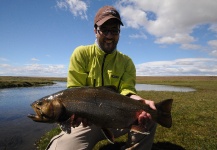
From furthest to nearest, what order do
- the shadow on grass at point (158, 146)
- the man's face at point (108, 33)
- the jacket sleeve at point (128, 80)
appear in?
the shadow on grass at point (158, 146), the jacket sleeve at point (128, 80), the man's face at point (108, 33)

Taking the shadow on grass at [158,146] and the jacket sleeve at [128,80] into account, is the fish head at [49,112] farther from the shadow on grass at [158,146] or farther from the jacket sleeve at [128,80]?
the shadow on grass at [158,146]

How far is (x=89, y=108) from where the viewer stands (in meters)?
4.62

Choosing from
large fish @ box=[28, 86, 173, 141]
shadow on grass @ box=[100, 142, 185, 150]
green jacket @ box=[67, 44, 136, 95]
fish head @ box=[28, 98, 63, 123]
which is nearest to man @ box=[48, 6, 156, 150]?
green jacket @ box=[67, 44, 136, 95]

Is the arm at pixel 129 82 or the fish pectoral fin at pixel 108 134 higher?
the arm at pixel 129 82

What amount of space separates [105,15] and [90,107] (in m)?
2.53

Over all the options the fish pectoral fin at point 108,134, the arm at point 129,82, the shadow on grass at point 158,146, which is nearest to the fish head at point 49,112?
the fish pectoral fin at point 108,134

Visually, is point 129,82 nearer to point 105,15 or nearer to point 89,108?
point 105,15

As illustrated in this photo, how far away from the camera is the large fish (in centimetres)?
461

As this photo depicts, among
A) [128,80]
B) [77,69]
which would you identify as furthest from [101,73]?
[128,80]

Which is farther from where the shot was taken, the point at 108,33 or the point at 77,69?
the point at 77,69

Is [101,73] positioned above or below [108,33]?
below

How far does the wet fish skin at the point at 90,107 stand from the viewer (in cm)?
461

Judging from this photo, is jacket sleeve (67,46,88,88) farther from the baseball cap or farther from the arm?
the arm

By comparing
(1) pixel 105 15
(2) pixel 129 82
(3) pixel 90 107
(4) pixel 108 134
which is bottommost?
(4) pixel 108 134
